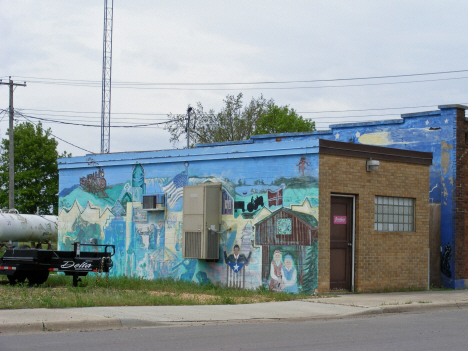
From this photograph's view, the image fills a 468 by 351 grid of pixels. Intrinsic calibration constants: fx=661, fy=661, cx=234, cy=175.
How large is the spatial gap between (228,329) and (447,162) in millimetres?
12024

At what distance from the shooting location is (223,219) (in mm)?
18250

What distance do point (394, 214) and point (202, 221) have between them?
212 inches

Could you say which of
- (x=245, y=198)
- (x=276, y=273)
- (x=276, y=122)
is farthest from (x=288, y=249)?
(x=276, y=122)

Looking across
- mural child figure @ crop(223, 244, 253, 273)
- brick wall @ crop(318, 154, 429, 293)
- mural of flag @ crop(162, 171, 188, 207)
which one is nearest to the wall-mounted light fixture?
brick wall @ crop(318, 154, 429, 293)

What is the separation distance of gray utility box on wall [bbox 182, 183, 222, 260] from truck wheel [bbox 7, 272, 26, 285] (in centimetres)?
423

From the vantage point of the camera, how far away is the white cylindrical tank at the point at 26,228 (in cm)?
3073

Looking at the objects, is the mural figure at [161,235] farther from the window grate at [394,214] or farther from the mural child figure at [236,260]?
the window grate at [394,214]

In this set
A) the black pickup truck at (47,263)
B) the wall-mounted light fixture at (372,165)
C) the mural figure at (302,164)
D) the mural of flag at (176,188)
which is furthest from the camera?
the mural of flag at (176,188)

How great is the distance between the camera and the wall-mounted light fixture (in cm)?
Answer: 1741

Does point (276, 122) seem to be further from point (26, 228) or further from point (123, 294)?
point (123, 294)

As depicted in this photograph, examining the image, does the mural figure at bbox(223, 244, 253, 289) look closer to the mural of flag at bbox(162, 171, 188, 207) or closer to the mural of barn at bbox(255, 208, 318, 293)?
the mural of barn at bbox(255, 208, 318, 293)

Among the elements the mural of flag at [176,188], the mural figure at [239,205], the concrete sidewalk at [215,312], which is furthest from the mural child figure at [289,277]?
the mural of flag at [176,188]

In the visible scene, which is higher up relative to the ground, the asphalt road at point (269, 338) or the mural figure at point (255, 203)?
the mural figure at point (255, 203)

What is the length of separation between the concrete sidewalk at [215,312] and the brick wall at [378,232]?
88 centimetres
